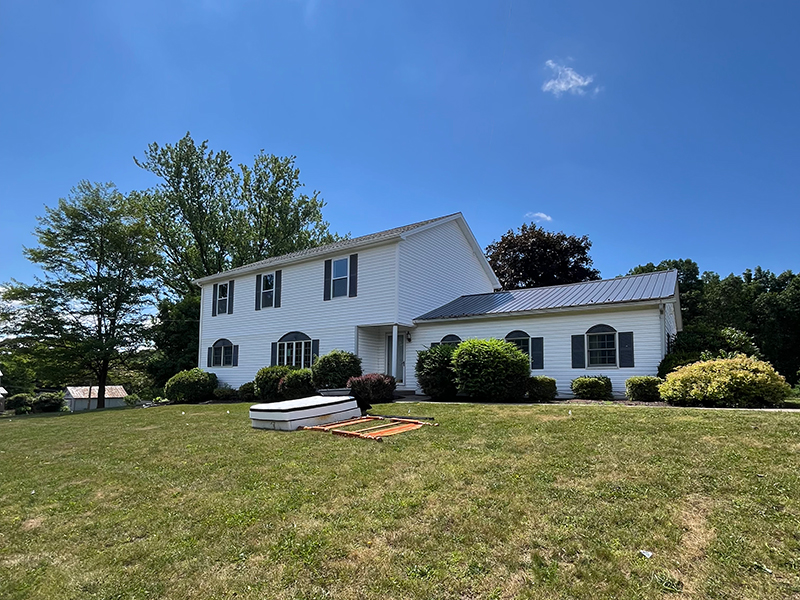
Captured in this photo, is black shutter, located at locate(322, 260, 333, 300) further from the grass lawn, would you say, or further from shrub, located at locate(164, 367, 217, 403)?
the grass lawn

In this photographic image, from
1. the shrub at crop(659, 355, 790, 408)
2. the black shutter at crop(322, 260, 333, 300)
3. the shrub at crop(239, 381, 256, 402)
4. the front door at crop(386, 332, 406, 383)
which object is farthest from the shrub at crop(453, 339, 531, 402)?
the shrub at crop(239, 381, 256, 402)

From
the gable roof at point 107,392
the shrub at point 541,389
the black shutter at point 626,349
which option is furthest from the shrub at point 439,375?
the gable roof at point 107,392

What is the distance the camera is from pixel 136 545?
3.83 m

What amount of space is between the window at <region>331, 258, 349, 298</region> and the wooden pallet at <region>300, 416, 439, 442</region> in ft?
28.9

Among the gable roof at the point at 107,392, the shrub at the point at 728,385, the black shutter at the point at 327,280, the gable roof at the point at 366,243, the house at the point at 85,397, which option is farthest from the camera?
the gable roof at the point at 107,392

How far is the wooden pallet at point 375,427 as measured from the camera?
756cm

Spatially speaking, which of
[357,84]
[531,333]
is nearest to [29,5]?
[357,84]

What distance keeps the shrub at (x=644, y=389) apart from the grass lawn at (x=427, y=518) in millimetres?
5005

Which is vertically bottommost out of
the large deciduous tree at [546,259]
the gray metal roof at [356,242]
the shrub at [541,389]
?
the shrub at [541,389]

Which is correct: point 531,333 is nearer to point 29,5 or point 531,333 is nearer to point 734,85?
point 734,85

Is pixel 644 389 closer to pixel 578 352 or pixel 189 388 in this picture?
pixel 578 352

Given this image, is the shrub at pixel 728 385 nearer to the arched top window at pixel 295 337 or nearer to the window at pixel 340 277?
the window at pixel 340 277

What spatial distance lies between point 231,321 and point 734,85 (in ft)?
69.7

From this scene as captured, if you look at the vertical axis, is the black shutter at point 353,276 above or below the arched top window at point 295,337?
above
